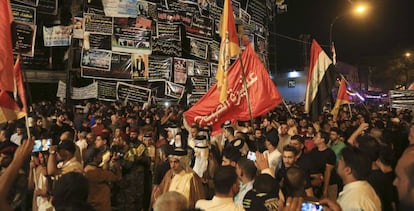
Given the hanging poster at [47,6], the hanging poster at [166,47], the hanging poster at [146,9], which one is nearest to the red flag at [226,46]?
the hanging poster at [47,6]

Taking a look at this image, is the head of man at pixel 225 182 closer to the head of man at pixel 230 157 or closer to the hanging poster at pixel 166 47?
the head of man at pixel 230 157

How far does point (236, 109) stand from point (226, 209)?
418 centimetres

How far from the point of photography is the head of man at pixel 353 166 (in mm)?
4023

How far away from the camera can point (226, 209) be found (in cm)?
386

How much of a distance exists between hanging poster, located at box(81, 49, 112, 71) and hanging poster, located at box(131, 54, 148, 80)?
1.23 m

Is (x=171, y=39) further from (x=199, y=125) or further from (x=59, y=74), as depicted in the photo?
(x=199, y=125)

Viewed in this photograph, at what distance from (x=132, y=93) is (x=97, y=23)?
3258 mm

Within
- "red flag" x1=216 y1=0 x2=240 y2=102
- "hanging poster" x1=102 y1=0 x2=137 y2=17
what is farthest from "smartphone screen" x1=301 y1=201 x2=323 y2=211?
"hanging poster" x1=102 y1=0 x2=137 y2=17

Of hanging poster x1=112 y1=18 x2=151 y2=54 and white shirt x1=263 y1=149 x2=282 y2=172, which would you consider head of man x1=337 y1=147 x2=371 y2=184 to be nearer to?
white shirt x1=263 y1=149 x2=282 y2=172

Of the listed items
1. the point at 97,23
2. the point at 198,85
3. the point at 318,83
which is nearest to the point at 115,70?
the point at 97,23

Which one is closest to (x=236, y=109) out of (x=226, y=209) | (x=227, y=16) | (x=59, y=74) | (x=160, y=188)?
(x=227, y=16)

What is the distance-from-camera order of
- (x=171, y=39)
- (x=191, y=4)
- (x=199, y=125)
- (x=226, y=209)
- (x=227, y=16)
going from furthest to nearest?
(x=191, y=4) → (x=171, y=39) → (x=199, y=125) → (x=227, y=16) → (x=226, y=209)

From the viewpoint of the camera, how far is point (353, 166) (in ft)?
13.3

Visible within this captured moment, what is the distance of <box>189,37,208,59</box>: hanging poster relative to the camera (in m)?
24.1
